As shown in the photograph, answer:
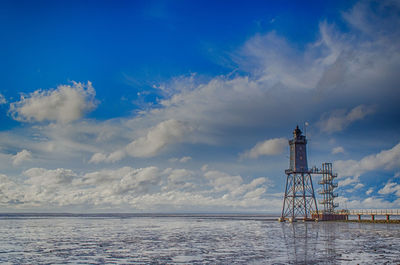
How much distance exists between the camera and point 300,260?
2731 centimetres

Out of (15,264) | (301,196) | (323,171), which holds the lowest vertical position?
(15,264)

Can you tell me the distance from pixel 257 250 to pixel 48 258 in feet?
56.8

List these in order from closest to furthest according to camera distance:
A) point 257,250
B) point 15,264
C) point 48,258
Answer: point 15,264 < point 48,258 < point 257,250

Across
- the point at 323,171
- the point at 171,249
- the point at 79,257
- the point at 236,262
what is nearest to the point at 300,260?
the point at 236,262

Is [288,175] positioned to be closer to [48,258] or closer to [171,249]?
[171,249]

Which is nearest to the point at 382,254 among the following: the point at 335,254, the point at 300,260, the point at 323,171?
the point at 335,254

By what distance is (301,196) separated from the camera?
89.8 m

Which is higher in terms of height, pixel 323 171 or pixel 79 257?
pixel 323 171

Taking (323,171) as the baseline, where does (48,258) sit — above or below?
below

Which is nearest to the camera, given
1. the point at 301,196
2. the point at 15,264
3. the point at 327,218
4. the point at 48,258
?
the point at 15,264

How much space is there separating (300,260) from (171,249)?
493 inches

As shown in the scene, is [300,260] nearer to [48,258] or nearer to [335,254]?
[335,254]

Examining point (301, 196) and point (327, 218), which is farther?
point (327, 218)

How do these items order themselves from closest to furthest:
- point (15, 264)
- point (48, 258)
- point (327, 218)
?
point (15, 264) < point (48, 258) < point (327, 218)
